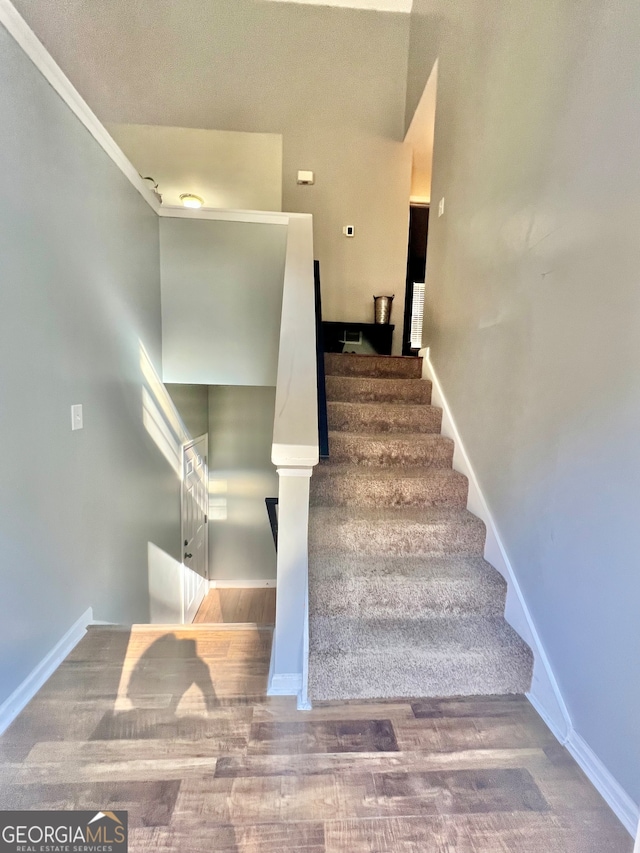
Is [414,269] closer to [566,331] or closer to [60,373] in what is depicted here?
[566,331]

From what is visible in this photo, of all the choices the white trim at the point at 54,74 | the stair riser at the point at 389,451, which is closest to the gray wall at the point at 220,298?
the white trim at the point at 54,74

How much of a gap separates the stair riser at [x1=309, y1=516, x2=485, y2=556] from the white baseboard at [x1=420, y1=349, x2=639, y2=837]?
0.27ft

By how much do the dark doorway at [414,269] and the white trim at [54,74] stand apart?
11.1ft

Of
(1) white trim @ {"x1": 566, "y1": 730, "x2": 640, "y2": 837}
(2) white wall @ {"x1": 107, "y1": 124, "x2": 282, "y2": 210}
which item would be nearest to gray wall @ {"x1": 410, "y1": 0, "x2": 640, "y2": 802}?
(1) white trim @ {"x1": 566, "y1": 730, "x2": 640, "y2": 837}

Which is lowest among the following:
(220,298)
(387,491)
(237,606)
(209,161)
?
(237,606)

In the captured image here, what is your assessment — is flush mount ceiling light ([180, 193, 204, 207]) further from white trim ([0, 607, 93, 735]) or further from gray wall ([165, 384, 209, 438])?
white trim ([0, 607, 93, 735])

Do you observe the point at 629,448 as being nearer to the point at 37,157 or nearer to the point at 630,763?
the point at 630,763

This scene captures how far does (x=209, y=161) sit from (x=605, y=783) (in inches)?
203

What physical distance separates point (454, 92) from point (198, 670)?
364 centimetres

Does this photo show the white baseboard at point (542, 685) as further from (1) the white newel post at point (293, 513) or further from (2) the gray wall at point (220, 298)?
(2) the gray wall at point (220, 298)

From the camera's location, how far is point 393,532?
1.81m

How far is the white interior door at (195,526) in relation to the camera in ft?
11.7

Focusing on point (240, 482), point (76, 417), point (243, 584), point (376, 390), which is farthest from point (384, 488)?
point (243, 584)

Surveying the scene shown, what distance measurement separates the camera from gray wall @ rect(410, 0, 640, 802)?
1.09m
